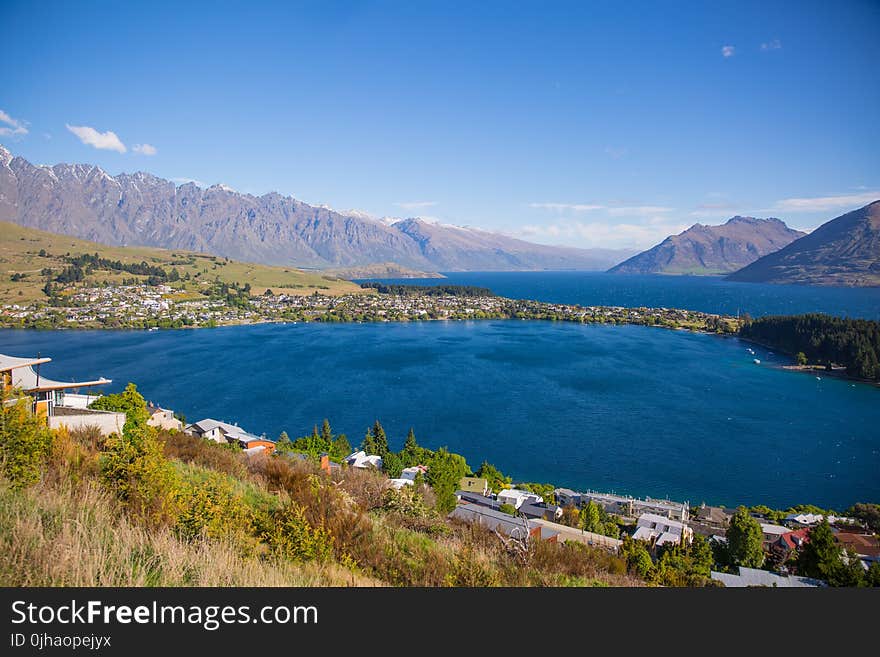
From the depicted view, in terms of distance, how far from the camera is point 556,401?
22469 mm

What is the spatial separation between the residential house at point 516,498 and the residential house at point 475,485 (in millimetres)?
497

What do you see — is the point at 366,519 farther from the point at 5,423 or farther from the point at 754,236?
the point at 754,236

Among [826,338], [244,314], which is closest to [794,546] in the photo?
[826,338]

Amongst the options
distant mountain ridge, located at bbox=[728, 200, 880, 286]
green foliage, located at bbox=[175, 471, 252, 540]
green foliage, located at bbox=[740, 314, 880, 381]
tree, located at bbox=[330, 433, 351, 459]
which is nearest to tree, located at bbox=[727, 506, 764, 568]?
green foliage, located at bbox=[175, 471, 252, 540]

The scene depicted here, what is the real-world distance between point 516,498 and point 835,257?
116 meters

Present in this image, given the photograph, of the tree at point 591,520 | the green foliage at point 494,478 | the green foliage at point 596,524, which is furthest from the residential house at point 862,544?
the green foliage at point 494,478

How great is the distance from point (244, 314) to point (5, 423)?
1946 inches

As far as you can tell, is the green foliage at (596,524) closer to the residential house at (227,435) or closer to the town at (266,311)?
the residential house at (227,435)

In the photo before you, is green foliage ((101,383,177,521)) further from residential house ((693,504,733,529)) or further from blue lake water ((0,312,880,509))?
blue lake water ((0,312,880,509))

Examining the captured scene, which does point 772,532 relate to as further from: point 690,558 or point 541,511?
point 541,511

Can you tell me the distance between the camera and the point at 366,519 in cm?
300

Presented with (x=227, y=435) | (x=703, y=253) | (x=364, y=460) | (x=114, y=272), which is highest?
(x=703, y=253)

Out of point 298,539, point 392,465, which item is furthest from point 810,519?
point 298,539

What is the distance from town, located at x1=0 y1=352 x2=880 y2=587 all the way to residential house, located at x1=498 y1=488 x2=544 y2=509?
2 cm
